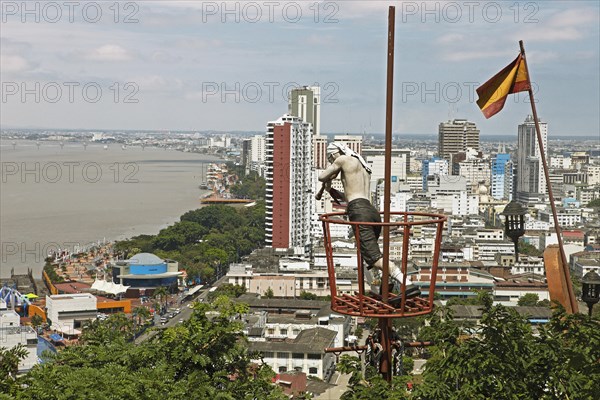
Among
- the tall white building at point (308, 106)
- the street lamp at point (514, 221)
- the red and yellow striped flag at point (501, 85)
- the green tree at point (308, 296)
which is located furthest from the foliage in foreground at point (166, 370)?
the tall white building at point (308, 106)

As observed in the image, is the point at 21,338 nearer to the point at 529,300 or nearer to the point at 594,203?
the point at 529,300

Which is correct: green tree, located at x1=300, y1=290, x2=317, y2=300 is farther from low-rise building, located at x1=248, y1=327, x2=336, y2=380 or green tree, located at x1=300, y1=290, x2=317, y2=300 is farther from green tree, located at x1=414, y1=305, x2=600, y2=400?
green tree, located at x1=414, y1=305, x2=600, y2=400

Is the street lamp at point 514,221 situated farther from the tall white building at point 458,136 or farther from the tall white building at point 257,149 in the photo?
the tall white building at point 257,149

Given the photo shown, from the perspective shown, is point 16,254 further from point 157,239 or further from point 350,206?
point 350,206

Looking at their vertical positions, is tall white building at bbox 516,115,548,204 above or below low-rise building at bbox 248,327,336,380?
above

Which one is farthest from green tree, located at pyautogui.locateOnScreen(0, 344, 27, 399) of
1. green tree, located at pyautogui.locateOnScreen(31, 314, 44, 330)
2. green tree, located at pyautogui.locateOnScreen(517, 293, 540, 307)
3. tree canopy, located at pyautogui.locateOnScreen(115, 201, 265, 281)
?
tree canopy, located at pyautogui.locateOnScreen(115, 201, 265, 281)
